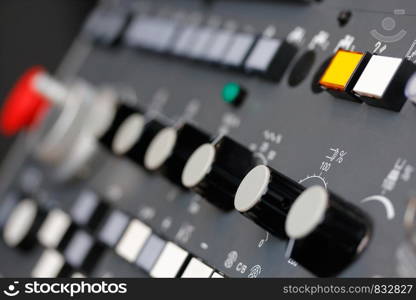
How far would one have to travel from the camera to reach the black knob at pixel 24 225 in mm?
846

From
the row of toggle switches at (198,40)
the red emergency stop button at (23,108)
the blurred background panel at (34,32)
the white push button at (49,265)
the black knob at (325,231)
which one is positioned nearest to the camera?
the black knob at (325,231)

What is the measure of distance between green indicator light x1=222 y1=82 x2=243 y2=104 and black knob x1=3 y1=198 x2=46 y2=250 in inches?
12.7

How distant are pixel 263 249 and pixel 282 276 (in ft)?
0.12

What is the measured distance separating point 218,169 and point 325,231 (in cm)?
14

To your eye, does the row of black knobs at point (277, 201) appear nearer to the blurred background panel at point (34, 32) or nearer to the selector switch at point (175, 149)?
the selector switch at point (175, 149)

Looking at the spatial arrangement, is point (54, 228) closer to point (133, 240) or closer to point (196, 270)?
point (133, 240)

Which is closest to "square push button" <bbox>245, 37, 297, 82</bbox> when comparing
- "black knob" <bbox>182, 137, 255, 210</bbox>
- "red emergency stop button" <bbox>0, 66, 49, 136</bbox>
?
"black knob" <bbox>182, 137, 255, 210</bbox>

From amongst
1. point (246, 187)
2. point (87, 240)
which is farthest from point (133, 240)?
point (246, 187)

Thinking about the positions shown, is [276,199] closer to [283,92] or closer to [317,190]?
[317,190]

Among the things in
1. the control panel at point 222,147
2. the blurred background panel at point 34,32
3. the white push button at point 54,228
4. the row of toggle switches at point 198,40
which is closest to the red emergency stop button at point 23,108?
the control panel at point 222,147

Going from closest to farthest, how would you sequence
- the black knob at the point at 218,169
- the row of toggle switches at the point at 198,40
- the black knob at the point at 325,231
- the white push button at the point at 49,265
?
the black knob at the point at 325,231
the black knob at the point at 218,169
the row of toggle switches at the point at 198,40
the white push button at the point at 49,265

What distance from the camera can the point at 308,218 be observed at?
1.49 ft

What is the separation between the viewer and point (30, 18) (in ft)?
4.56

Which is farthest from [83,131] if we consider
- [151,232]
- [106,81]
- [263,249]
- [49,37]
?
[49,37]
